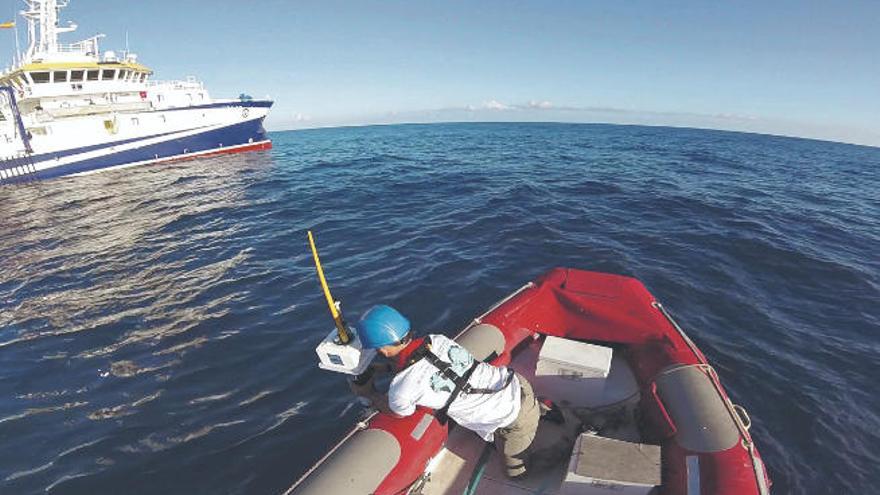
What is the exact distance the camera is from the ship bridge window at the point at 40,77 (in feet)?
96.9

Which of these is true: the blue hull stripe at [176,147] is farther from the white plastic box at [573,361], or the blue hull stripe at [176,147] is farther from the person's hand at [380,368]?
the white plastic box at [573,361]

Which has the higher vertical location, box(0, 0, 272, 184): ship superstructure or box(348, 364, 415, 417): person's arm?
box(0, 0, 272, 184): ship superstructure

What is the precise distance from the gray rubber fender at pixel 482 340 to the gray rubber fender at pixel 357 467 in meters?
1.73

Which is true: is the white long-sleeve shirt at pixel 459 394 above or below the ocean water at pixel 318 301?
above

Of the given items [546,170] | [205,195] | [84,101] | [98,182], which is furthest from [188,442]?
[84,101]

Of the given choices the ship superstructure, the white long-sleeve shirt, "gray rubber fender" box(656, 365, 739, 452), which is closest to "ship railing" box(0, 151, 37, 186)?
the ship superstructure

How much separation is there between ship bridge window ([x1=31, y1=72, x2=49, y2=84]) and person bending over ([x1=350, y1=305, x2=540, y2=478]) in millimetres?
40906

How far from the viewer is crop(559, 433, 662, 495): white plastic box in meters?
3.42

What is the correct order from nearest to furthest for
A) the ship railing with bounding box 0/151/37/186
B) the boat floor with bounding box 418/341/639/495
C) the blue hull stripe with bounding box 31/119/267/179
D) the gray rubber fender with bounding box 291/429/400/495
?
the gray rubber fender with bounding box 291/429/400/495 < the boat floor with bounding box 418/341/639/495 < the ship railing with bounding box 0/151/37/186 < the blue hull stripe with bounding box 31/119/267/179

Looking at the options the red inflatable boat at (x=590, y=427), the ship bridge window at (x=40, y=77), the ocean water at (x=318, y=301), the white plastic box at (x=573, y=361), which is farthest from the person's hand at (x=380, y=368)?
the ship bridge window at (x=40, y=77)

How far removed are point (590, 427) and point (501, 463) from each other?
1102mm

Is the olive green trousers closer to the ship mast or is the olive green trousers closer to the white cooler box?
the white cooler box

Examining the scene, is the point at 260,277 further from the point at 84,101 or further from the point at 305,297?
the point at 84,101

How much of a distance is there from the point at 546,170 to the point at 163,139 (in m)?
30.7
